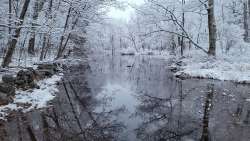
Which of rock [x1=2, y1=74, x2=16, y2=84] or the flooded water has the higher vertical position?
rock [x1=2, y1=74, x2=16, y2=84]

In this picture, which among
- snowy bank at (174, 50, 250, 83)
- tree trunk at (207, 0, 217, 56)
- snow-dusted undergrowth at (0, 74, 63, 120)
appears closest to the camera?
snow-dusted undergrowth at (0, 74, 63, 120)

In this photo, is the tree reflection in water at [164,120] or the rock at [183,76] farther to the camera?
the rock at [183,76]

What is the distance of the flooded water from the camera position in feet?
24.3

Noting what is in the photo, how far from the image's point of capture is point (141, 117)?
30.2 ft

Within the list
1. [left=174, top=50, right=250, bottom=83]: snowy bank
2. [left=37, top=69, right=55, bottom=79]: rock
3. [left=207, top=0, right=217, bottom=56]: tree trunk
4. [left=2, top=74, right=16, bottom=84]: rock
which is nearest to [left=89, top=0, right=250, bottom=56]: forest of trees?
[left=207, top=0, right=217, bottom=56]: tree trunk

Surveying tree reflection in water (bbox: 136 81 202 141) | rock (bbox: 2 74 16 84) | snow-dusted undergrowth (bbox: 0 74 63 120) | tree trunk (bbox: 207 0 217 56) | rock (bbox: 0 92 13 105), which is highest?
tree trunk (bbox: 207 0 217 56)

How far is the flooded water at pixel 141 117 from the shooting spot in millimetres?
7414

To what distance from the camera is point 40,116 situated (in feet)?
30.2

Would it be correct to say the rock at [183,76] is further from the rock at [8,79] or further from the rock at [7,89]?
the rock at [7,89]

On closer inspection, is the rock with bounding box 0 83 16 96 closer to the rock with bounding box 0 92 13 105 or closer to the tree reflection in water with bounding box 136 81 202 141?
the rock with bounding box 0 92 13 105

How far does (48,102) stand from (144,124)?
448 cm

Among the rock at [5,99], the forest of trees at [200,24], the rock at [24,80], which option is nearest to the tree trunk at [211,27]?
the forest of trees at [200,24]

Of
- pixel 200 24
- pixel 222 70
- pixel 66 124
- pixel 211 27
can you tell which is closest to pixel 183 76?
pixel 222 70

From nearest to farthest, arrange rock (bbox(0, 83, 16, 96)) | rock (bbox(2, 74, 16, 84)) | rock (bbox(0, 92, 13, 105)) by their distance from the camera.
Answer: rock (bbox(0, 92, 13, 105))
rock (bbox(0, 83, 16, 96))
rock (bbox(2, 74, 16, 84))
